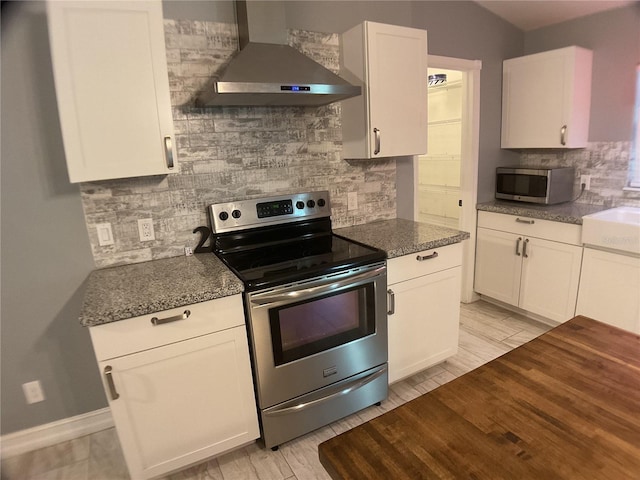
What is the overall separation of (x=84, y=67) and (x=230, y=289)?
43.6 inches

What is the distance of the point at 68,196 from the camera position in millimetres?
1922

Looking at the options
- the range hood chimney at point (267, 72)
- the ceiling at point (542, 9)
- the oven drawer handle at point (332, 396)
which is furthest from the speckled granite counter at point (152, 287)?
the ceiling at point (542, 9)

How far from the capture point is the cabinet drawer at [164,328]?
1516 mm

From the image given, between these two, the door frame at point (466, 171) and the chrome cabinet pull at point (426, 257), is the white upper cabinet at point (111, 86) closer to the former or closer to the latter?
the chrome cabinet pull at point (426, 257)

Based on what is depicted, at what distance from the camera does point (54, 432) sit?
6.94 ft

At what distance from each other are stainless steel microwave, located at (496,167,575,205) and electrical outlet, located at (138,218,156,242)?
2859 mm

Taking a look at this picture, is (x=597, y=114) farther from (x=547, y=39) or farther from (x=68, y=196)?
(x=68, y=196)

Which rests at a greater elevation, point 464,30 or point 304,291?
point 464,30

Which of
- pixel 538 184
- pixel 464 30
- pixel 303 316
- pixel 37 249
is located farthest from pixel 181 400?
pixel 464 30

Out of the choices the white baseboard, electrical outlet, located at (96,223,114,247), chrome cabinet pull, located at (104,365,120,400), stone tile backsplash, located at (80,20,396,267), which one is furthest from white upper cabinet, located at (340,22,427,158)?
the white baseboard

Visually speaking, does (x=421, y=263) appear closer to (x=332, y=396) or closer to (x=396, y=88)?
(x=332, y=396)

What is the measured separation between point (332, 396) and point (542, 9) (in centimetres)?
327

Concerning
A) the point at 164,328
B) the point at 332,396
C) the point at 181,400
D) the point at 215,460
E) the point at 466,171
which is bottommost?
the point at 215,460

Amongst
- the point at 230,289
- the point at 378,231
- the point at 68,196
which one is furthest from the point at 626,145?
the point at 68,196
